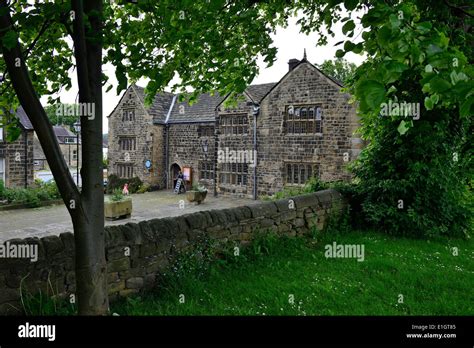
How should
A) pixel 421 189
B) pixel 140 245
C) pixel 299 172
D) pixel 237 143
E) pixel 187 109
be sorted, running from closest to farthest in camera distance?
pixel 140 245 < pixel 421 189 < pixel 299 172 < pixel 237 143 < pixel 187 109

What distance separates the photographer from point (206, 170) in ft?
86.1

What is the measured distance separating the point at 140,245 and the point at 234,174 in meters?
18.8

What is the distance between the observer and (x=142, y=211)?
18859mm

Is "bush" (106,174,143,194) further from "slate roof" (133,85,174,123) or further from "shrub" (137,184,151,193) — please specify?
"slate roof" (133,85,174,123)

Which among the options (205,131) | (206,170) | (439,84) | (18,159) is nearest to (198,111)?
(205,131)

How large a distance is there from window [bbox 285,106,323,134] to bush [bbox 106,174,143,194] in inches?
520

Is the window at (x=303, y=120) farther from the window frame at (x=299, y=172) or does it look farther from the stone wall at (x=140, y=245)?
the stone wall at (x=140, y=245)

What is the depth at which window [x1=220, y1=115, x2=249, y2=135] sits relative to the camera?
76.4ft

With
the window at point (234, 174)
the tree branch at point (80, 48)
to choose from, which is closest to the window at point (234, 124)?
the window at point (234, 174)

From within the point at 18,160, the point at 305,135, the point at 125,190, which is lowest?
the point at 125,190

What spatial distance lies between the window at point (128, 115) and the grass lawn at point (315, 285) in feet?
81.3

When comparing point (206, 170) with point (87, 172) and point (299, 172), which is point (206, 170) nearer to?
point (299, 172)

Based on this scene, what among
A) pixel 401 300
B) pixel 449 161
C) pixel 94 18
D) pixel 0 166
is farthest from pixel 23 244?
pixel 0 166

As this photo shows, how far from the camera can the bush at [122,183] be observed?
28.2 metres
